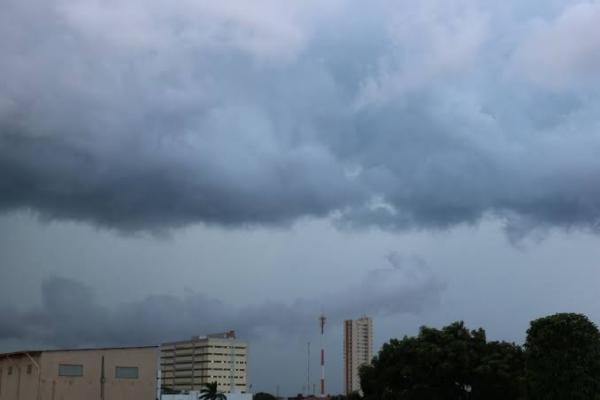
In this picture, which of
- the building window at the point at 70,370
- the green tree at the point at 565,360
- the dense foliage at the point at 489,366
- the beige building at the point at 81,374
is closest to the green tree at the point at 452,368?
the dense foliage at the point at 489,366

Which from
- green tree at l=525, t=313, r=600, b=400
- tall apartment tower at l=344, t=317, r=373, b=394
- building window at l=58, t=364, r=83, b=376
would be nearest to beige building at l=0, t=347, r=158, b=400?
building window at l=58, t=364, r=83, b=376

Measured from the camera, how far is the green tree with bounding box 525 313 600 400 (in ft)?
173

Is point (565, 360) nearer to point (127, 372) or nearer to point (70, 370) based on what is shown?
point (127, 372)

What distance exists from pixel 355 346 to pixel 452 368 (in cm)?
11356

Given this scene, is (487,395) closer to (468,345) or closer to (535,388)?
(468,345)

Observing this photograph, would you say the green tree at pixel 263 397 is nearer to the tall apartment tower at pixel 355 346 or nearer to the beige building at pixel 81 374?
the tall apartment tower at pixel 355 346

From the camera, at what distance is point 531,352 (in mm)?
55625

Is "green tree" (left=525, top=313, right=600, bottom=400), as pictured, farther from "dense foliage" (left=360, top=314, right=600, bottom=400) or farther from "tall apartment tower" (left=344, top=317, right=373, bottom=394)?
"tall apartment tower" (left=344, top=317, right=373, bottom=394)

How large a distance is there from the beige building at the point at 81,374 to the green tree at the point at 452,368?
2215 centimetres

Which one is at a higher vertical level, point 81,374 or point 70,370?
point 70,370

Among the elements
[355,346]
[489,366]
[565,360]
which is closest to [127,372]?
[489,366]

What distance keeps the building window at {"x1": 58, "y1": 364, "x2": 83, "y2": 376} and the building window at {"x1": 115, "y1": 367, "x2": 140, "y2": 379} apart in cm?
302

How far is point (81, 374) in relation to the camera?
6384 cm

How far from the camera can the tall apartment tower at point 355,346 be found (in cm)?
17100
